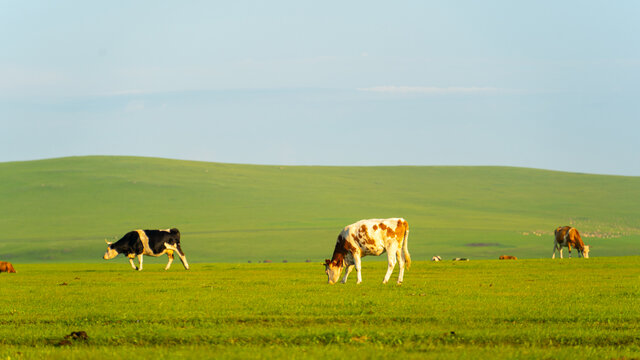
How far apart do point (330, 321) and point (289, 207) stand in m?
125

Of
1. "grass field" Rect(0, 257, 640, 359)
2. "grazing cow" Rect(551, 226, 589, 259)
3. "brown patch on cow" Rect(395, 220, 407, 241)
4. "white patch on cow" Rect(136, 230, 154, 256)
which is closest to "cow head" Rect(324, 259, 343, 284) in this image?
"grass field" Rect(0, 257, 640, 359)

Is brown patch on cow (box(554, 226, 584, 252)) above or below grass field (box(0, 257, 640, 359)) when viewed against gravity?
above

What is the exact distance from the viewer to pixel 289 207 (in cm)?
14238

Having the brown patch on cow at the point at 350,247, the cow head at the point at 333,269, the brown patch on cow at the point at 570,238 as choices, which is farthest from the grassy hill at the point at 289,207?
the brown patch on cow at the point at 350,247

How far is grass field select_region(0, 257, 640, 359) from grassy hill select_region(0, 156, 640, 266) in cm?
6499

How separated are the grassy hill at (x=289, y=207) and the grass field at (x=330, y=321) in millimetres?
64991

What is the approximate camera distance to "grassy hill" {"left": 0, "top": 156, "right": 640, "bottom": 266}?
347 feet

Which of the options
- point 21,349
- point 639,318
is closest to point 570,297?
point 639,318

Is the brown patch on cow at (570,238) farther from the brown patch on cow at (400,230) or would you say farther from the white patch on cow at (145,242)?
the brown patch on cow at (400,230)

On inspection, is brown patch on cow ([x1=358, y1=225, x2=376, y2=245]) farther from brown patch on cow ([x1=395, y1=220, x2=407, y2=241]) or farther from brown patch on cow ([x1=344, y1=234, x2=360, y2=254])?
brown patch on cow ([x1=395, y1=220, x2=407, y2=241])

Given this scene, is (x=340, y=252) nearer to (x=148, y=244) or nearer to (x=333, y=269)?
(x=333, y=269)

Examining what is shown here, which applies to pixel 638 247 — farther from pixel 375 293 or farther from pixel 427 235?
pixel 375 293

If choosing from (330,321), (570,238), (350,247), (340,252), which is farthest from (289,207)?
(330,321)

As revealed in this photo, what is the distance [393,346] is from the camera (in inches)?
564
